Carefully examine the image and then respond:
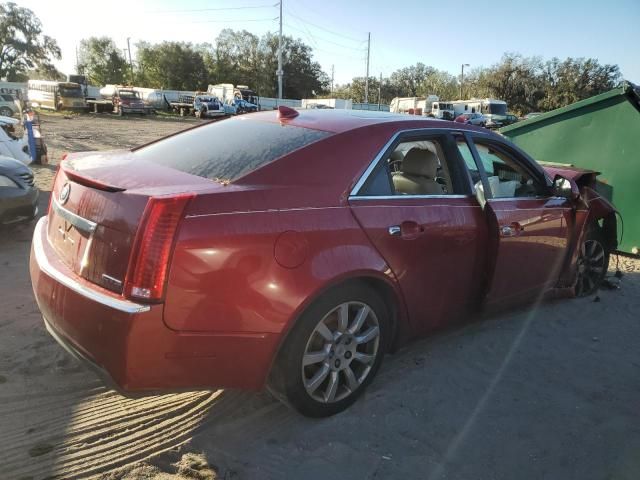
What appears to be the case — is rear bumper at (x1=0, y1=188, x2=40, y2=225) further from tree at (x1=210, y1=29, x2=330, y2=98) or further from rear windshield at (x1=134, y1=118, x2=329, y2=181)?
tree at (x1=210, y1=29, x2=330, y2=98)

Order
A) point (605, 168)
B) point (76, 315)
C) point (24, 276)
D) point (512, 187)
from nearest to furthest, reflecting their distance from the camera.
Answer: point (76, 315) < point (512, 187) < point (24, 276) < point (605, 168)

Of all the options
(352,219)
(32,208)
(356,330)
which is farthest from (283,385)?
(32,208)

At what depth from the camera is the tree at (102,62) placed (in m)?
80.2

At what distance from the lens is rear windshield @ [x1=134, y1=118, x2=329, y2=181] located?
2.62 metres

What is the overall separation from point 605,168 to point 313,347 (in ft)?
18.1

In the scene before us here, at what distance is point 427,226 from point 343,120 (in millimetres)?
836

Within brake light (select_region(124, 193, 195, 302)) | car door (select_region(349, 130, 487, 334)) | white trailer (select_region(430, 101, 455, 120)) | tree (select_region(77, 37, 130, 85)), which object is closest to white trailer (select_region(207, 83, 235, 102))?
white trailer (select_region(430, 101, 455, 120))

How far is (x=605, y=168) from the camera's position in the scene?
21.3 feet

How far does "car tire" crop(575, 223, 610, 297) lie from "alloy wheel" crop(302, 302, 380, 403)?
2866 millimetres

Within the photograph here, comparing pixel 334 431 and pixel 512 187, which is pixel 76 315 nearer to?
pixel 334 431

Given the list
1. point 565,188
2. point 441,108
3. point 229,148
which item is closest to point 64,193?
point 229,148

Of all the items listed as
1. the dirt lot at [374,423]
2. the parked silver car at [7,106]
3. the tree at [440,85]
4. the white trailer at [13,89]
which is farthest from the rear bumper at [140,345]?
the tree at [440,85]

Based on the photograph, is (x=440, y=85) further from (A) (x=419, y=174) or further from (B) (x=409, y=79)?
(A) (x=419, y=174)

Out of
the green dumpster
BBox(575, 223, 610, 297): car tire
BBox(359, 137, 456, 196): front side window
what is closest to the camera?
BBox(359, 137, 456, 196): front side window
